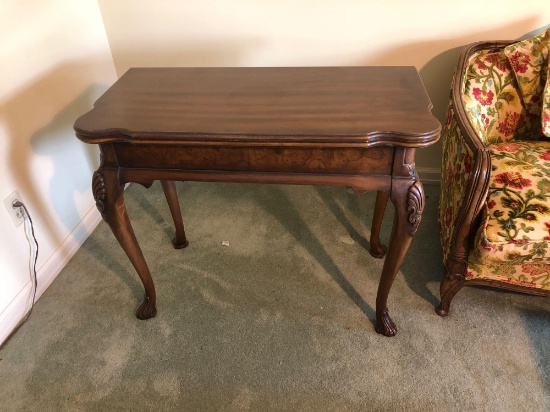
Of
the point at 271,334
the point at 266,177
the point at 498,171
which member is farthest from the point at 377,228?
the point at 266,177

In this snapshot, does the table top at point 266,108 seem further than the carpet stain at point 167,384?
No

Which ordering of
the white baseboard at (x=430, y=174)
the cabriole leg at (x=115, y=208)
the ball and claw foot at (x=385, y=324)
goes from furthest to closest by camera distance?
1. the white baseboard at (x=430, y=174)
2. the ball and claw foot at (x=385, y=324)
3. the cabriole leg at (x=115, y=208)

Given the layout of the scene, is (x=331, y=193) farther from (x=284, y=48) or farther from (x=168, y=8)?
(x=168, y=8)

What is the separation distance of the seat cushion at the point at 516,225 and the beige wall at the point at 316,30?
57cm

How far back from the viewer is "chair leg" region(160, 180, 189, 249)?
1615 millimetres

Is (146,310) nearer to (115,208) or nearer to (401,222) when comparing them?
(115,208)

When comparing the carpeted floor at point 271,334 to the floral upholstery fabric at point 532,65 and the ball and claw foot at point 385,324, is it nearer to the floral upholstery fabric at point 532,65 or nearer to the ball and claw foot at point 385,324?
the ball and claw foot at point 385,324

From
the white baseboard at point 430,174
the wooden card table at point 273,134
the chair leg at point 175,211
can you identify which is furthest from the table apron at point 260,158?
the white baseboard at point 430,174

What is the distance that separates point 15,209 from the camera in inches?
57.8

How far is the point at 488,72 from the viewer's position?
58.6 inches

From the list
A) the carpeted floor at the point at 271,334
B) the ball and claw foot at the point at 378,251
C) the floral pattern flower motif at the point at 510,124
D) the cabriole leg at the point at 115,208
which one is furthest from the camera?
the ball and claw foot at the point at 378,251

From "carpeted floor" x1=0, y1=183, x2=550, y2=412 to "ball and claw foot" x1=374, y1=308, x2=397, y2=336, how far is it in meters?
0.03

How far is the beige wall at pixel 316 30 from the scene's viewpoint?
1.60 meters

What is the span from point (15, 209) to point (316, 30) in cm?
137
